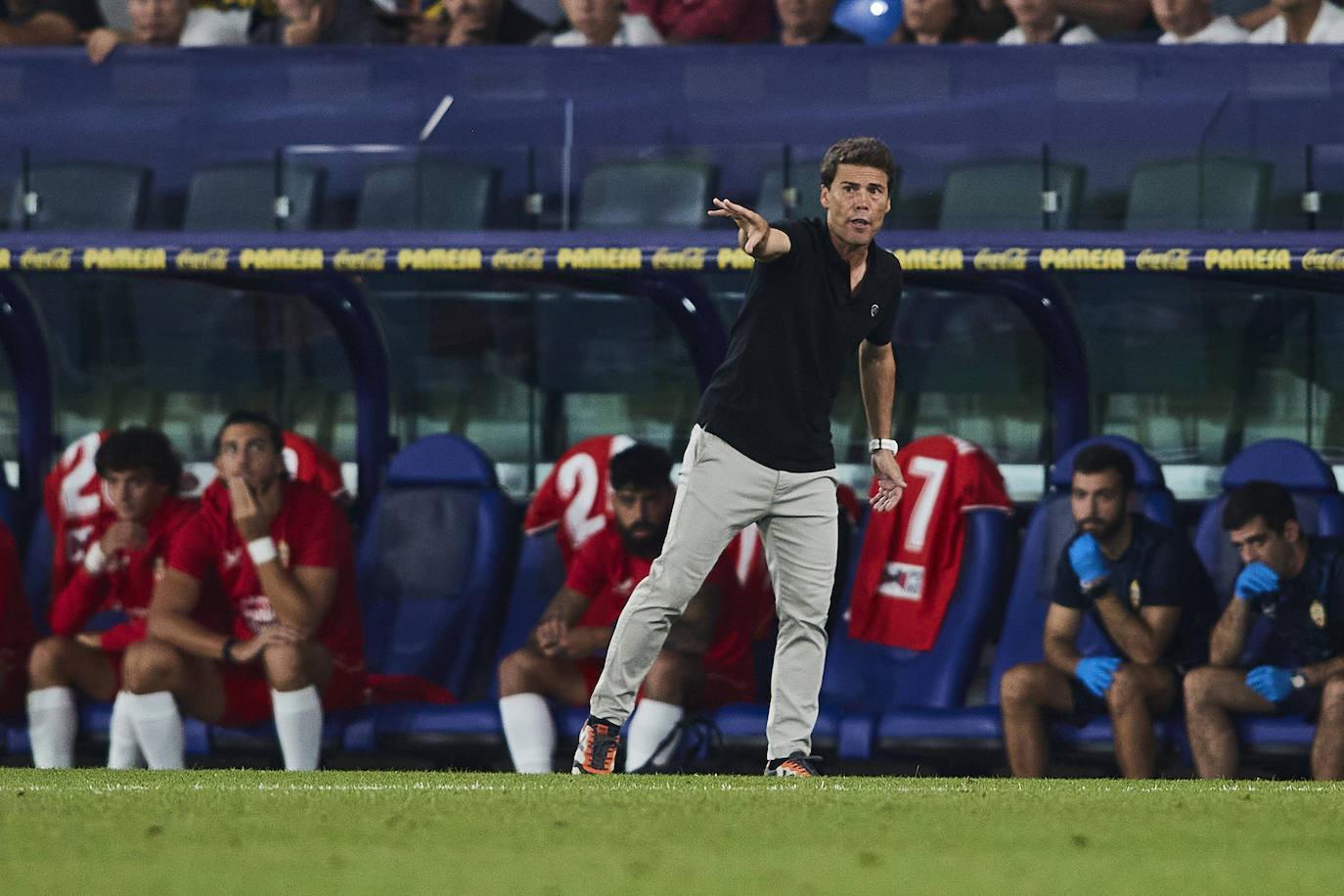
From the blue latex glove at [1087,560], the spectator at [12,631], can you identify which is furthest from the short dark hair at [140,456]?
the blue latex glove at [1087,560]

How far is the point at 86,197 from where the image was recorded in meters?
5.42

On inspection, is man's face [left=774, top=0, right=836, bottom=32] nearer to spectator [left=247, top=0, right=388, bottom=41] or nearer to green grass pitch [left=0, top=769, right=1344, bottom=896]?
spectator [left=247, top=0, right=388, bottom=41]

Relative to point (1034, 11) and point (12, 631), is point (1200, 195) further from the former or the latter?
point (12, 631)

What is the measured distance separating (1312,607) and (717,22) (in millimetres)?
2669

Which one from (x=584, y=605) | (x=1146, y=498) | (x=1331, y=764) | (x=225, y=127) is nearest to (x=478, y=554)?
(x=584, y=605)

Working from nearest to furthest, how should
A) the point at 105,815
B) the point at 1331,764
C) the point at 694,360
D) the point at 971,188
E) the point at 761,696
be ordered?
the point at 105,815, the point at 1331,764, the point at 971,188, the point at 761,696, the point at 694,360

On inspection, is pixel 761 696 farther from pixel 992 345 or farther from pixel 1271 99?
pixel 1271 99

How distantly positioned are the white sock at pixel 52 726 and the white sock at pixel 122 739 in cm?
21

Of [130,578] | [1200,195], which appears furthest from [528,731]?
[1200,195]

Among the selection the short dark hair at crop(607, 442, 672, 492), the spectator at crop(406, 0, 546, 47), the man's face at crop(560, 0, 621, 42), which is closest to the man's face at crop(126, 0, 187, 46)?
the spectator at crop(406, 0, 546, 47)

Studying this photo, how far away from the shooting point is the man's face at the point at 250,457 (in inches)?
211

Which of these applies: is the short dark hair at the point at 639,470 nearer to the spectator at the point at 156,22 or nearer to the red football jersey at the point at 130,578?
the red football jersey at the point at 130,578

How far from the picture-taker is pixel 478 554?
219 inches

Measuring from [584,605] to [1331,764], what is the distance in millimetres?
2057
